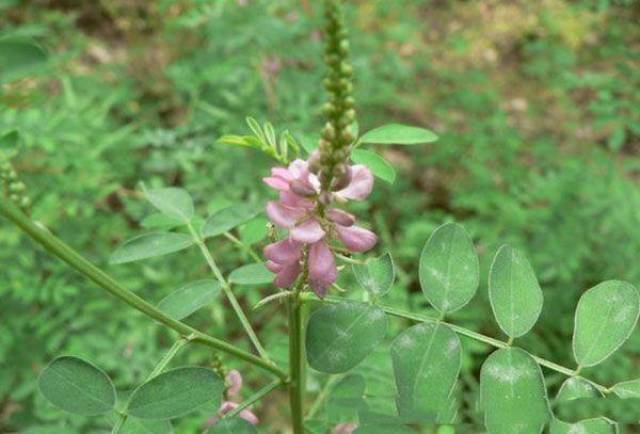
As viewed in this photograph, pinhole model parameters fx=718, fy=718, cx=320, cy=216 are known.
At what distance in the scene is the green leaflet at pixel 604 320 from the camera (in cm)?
99

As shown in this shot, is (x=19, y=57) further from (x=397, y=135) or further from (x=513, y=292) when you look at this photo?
(x=513, y=292)

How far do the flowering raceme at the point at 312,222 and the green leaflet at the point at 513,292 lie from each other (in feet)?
0.67

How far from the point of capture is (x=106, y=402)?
973mm

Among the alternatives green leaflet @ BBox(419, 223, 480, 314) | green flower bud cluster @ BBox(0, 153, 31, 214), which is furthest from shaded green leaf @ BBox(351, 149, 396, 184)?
green flower bud cluster @ BBox(0, 153, 31, 214)

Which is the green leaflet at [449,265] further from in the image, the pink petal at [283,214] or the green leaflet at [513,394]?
the pink petal at [283,214]

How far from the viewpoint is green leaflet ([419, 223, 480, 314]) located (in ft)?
3.36

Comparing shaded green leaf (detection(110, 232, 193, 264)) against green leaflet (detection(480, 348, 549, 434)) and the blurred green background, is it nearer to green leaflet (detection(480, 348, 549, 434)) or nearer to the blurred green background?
the blurred green background

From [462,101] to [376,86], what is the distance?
1.94 ft

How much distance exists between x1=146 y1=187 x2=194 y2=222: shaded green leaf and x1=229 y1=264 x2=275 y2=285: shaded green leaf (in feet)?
0.58

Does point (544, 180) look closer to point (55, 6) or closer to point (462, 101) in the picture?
point (462, 101)

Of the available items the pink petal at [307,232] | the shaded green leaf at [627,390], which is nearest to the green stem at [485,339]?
the shaded green leaf at [627,390]

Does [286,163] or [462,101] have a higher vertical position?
[286,163]

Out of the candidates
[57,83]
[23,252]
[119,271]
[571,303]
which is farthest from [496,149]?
[57,83]

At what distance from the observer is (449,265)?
103 cm
